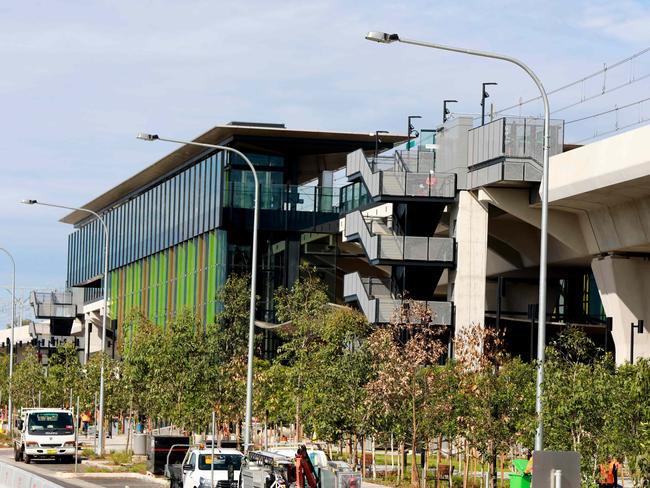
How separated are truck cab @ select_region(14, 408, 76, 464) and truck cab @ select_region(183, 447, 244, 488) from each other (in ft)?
72.4

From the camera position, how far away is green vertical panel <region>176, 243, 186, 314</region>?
3378 inches

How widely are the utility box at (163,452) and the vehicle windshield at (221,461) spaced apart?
976 cm

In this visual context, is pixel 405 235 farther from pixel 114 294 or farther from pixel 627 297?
pixel 114 294

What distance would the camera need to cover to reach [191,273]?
276 feet

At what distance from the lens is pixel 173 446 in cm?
4369

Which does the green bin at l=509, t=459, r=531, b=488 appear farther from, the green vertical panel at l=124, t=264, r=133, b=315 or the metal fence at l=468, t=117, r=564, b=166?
the green vertical panel at l=124, t=264, r=133, b=315

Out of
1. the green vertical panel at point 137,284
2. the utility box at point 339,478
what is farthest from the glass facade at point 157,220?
the utility box at point 339,478

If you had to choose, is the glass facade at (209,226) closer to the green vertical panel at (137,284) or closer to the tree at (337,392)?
the green vertical panel at (137,284)

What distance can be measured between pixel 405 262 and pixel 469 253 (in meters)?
2.89

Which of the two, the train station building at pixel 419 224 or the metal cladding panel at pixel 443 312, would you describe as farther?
the metal cladding panel at pixel 443 312

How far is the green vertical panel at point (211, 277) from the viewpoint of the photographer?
78438 mm

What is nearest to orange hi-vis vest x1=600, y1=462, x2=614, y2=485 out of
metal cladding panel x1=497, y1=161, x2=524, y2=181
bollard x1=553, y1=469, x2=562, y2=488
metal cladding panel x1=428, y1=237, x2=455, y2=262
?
bollard x1=553, y1=469, x2=562, y2=488

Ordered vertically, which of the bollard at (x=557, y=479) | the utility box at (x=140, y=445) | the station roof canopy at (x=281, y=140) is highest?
the station roof canopy at (x=281, y=140)

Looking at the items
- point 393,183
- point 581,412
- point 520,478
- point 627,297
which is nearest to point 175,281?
point 393,183
